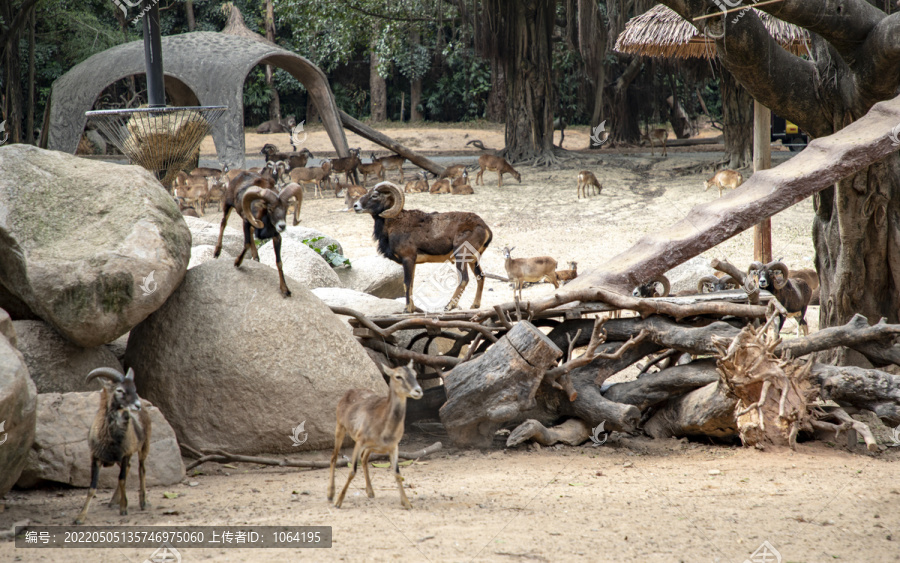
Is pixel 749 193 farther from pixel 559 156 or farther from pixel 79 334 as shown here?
pixel 559 156

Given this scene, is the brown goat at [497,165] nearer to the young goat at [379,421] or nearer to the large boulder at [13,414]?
the young goat at [379,421]

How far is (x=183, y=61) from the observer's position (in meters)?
18.5

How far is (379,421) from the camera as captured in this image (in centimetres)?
423

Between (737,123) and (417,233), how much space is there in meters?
13.4

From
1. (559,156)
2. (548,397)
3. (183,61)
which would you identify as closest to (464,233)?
(548,397)

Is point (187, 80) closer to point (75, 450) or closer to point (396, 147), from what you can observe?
point (396, 147)

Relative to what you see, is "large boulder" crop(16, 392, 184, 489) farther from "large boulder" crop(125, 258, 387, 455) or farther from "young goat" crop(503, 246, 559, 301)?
"young goat" crop(503, 246, 559, 301)

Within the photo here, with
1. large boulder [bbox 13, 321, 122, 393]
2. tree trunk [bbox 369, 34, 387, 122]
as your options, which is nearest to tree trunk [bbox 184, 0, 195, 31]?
tree trunk [bbox 369, 34, 387, 122]

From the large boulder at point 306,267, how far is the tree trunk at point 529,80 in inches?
485

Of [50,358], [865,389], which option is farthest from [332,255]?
[865,389]

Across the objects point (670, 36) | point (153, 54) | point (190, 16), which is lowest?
point (153, 54)

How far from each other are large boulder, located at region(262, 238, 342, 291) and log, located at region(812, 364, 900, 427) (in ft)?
18.9

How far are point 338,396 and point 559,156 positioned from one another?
671 inches

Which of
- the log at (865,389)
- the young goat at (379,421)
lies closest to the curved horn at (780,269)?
the log at (865,389)
